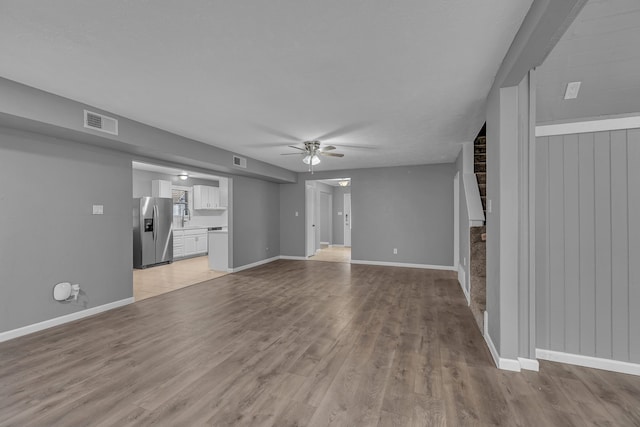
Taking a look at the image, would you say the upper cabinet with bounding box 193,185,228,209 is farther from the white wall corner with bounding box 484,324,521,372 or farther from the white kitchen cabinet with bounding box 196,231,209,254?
the white wall corner with bounding box 484,324,521,372

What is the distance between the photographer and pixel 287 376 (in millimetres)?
2252

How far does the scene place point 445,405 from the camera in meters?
1.90

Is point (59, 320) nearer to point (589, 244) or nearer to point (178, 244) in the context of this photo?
point (178, 244)

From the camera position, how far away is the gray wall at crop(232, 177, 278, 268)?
6418mm

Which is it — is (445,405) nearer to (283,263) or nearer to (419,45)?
(419,45)

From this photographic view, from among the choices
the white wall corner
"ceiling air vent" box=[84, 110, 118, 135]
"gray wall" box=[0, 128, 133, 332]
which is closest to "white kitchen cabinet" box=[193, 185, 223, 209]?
"gray wall" box=[0, 128, 133, 332]

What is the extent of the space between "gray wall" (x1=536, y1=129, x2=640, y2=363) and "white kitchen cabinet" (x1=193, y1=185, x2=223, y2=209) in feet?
26.9

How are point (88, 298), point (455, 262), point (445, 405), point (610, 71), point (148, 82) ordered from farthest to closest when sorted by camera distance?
point (455, 262) < point (88, 298) < point (148, 82) < point (610, 71) < point (445, 405)

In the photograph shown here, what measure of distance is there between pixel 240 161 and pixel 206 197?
3.69 m

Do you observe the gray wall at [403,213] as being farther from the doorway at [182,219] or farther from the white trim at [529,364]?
the white trim at [529,364]

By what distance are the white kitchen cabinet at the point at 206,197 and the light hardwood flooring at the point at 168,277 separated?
190 centimetres

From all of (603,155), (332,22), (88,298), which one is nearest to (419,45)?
(332,22)

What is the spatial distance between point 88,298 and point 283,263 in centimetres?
427

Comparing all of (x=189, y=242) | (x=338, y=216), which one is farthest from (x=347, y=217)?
(x=189, y=242)
